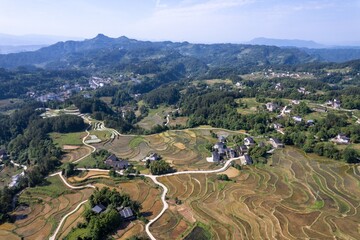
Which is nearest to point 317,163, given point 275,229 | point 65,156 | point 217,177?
point 217,177

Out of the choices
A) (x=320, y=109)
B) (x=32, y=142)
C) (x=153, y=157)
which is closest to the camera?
(x=153, y=157)

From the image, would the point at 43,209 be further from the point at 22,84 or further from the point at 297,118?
the point at 22,84

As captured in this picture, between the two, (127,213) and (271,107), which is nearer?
(127,213)

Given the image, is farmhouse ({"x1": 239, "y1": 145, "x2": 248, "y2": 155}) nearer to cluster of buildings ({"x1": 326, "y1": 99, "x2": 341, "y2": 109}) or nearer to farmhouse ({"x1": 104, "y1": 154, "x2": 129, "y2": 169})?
farmhouse ({"x1": 104, "y1": 154, "x2": 129, "y2": 169})

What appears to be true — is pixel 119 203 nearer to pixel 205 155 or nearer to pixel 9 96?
pixel 205 155

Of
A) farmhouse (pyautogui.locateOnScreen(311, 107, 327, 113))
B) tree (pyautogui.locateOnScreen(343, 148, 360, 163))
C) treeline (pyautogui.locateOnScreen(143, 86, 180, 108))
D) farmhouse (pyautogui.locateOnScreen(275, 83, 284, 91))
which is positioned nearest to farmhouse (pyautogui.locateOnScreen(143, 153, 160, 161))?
tree (pyautogui.locateOnScreen(343, 148, 360, 163))

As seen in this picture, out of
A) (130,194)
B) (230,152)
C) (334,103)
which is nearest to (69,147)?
(130,194)
